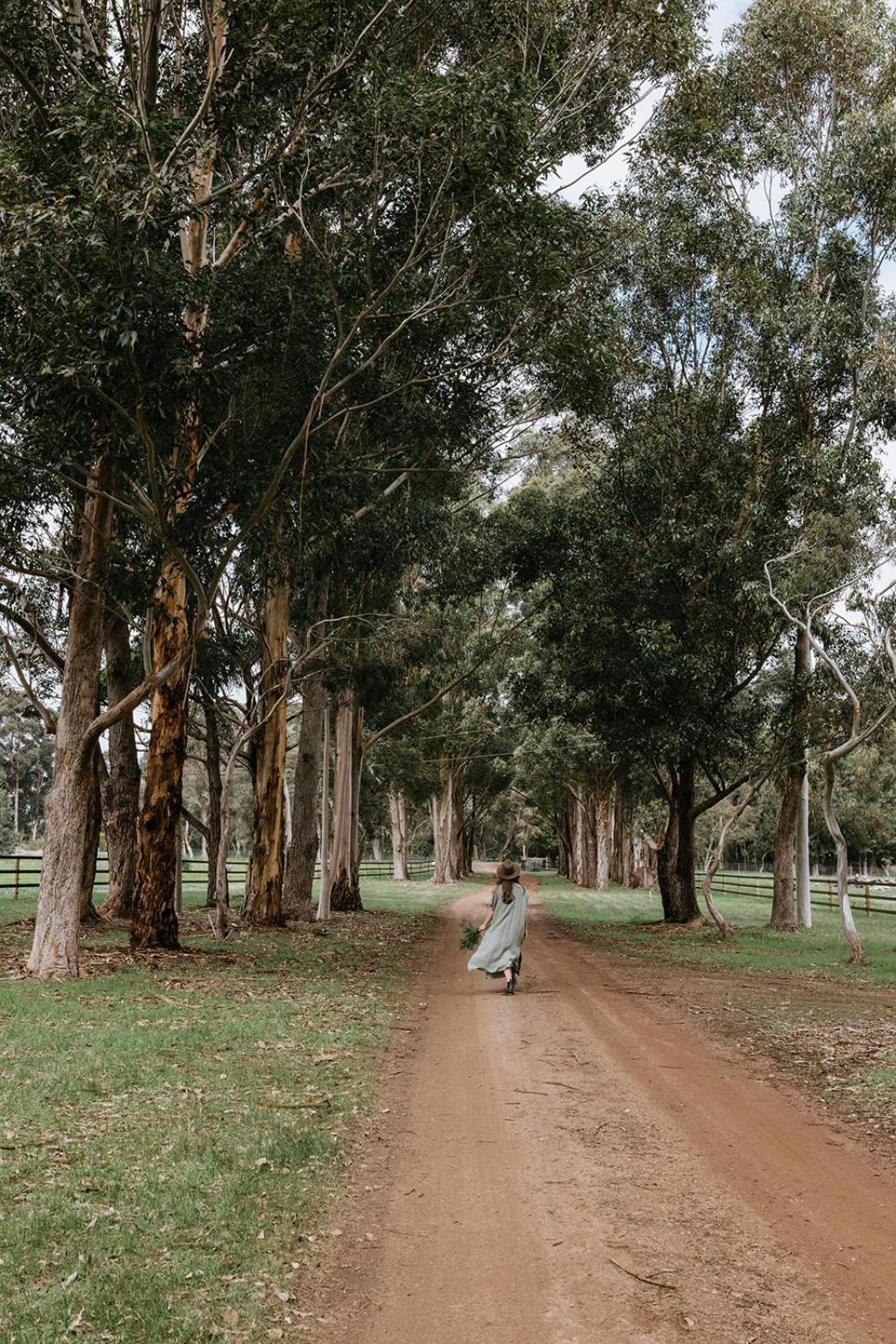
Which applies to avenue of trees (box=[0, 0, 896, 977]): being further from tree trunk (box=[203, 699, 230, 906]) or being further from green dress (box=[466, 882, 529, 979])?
green dress (box=[466, 882, 529, 979])

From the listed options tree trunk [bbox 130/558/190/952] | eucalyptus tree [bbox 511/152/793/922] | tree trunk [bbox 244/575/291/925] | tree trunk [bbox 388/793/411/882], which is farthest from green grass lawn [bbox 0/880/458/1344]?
tree trunk [bbox 388/793/411/882]

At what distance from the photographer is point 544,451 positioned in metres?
31.0

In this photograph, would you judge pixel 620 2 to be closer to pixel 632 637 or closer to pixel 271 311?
pixel 271 311

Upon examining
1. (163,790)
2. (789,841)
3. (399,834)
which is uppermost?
(163,790)

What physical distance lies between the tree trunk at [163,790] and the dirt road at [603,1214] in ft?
25.3

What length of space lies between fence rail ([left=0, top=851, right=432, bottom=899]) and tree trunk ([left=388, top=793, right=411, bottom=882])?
2.51 m

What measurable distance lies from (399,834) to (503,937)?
1666 inches

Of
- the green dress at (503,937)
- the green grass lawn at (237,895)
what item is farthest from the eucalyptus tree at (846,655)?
the green grass lawn at (237,895)

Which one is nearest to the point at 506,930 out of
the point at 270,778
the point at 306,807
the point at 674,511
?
the point at 270,778

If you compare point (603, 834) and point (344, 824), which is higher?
point (344, 824)

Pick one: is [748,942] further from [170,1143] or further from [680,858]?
[170,1143]

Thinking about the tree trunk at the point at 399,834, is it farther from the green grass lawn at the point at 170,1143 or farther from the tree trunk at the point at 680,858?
the green grass lawn at the point at 170,1143

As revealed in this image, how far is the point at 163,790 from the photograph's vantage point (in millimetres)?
16016

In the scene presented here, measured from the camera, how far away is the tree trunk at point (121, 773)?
20.1 m
